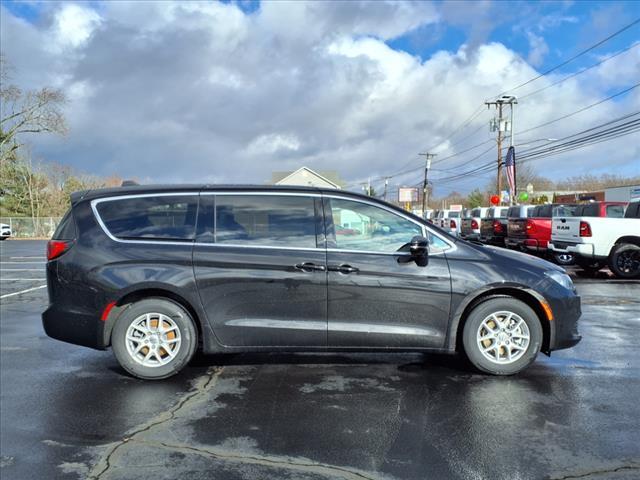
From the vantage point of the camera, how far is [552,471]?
321cm

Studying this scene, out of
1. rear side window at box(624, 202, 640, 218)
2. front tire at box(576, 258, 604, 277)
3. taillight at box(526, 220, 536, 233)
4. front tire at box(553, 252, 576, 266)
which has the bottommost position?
front tire at box(576, 258, 604, 277)

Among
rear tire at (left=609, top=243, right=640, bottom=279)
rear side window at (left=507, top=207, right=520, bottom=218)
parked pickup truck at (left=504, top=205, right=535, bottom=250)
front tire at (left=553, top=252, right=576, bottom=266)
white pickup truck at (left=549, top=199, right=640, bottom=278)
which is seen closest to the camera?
white pickup truck at (left=549, top=199, right=640, bottom=278)

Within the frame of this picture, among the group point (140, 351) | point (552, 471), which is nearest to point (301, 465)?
point (552, 471)

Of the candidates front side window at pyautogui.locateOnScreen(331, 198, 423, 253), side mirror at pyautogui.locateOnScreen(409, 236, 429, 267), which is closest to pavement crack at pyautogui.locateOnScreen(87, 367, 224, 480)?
front side window at pyautogui.locateOnScreen(331, 198, 423, 253)

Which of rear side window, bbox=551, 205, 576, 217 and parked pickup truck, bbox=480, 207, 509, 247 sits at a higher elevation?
rear side window, bbox=551, 205, 576, 217

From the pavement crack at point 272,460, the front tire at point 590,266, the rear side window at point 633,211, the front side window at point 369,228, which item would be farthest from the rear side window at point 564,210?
the pavement crack at point 272,460

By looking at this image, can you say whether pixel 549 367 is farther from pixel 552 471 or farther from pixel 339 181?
pixel 339 181

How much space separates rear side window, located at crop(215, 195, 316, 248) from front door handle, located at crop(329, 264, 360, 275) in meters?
0.29

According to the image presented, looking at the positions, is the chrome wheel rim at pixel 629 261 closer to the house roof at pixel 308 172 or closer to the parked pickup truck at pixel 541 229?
the parked pickup truck at pixel 541 229

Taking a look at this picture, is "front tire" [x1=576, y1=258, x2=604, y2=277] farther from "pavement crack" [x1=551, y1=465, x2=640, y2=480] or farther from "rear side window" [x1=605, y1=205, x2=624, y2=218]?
"pavement crack" [x1=551, y1=465, x2=640, y2=480]

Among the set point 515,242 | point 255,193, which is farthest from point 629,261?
point 255,193

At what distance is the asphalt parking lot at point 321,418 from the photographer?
3314 mm

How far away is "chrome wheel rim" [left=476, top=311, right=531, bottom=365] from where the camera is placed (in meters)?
4.91

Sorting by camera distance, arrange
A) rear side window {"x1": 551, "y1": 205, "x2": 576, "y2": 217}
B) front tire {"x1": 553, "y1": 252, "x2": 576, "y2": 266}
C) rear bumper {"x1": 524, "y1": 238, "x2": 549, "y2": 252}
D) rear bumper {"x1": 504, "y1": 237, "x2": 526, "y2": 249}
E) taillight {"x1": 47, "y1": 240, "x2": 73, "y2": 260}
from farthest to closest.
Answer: rear bumper {"x1": 504, "y1": 237, "x2": 526, "y2": 249}, rear side window {"x1": 551, "y1": 205, "x2": 576, "y2": 217}, rear bumper {"x1": 524, "y1": 238, "x2": 549, "y2": 252}, front tire {"x1": 553, "y1": 252, "x2": 576, "y2": 266}, taillight {"x1": 47, "y1": 240, "x2": 73, "y2": 260}
